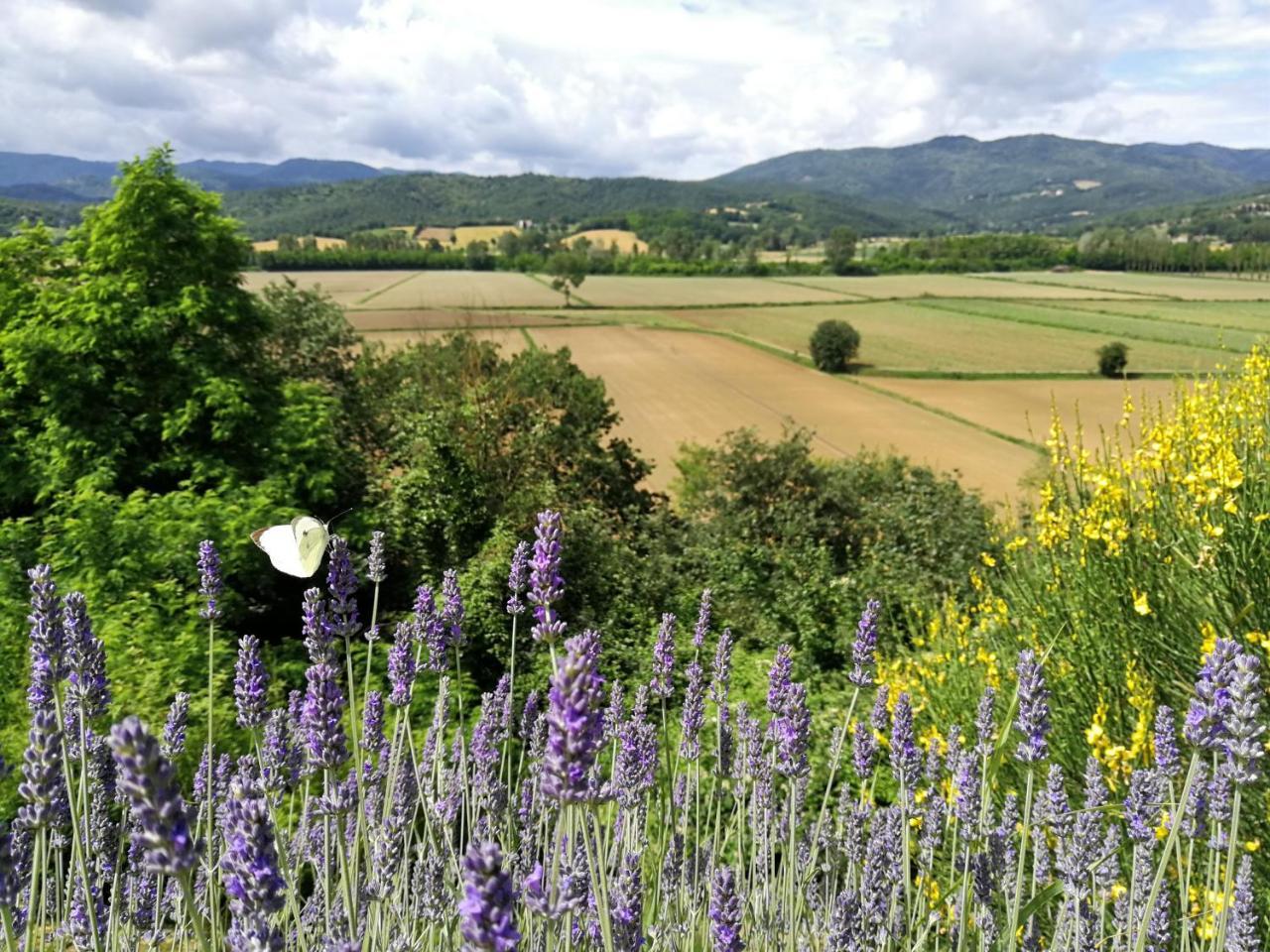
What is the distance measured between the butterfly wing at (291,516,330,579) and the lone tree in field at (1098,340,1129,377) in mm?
46919

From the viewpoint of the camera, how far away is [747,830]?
666 cm

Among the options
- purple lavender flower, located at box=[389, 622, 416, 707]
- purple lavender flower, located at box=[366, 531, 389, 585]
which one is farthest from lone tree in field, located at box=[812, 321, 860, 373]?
purple lavender flower, located at box=[389, 622, 416, 707]

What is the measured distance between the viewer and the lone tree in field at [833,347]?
1841 inches

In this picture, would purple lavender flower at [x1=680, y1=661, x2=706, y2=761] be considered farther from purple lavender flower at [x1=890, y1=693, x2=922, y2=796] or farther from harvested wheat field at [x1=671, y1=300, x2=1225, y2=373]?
harvested wheat field at [x1=671, y1=300, x2=1225, y2=373]

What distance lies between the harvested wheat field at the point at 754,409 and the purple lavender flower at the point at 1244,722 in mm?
17239

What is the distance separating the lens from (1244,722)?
1.99 meters

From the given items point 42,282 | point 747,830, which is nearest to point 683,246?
point 42,282

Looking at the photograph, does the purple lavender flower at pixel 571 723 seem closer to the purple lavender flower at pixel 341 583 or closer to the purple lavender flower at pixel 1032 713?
the purple lavender flower at pixel 341 583

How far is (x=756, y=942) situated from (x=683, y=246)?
136 m

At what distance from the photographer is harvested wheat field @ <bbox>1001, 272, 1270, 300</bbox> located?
74.1 meters

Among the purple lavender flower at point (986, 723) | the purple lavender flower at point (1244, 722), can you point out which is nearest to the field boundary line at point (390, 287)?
the purple lavender flower at point (986, 723)

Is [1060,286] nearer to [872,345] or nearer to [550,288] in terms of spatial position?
[872,345]

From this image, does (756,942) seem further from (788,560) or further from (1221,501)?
(788,560)

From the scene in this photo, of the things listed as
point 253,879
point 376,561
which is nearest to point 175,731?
point 376,561
